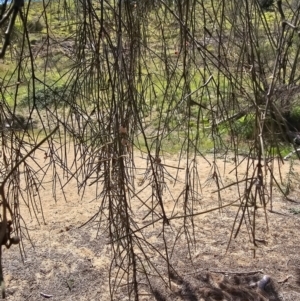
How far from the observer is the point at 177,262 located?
148 inches

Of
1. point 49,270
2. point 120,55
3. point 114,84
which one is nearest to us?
point 120,55

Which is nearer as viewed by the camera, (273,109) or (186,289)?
(273,109)

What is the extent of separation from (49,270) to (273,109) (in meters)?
2.66

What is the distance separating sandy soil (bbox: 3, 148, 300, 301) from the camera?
11.3ft

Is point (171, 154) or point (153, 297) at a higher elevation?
point (171, 154)

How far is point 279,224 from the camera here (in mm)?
4293

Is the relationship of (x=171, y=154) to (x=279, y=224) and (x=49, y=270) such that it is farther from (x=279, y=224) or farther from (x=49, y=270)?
(x=49, y=270)

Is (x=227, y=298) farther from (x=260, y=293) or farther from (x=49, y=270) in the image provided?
(x=49, y=270)

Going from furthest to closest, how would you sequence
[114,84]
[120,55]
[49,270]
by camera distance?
[49,270] < [114,84] < [120,55]

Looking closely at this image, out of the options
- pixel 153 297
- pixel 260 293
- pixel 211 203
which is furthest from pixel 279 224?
pixel 153 297

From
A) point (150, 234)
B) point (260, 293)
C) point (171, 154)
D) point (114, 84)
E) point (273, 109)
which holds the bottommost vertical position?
point (260, 293)

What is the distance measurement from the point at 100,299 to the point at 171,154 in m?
2.58

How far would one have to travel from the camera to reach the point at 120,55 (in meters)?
1.63

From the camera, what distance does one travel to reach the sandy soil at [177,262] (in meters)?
3.44
